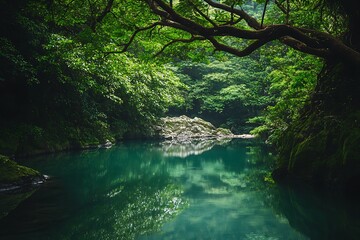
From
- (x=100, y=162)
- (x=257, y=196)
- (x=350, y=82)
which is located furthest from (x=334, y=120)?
(x=100, y=162)

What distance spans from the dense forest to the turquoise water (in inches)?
44.1

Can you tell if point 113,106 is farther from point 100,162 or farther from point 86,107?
point 100,162

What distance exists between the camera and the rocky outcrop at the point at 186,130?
27.6 m

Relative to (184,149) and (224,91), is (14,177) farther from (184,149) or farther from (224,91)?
(224,91)

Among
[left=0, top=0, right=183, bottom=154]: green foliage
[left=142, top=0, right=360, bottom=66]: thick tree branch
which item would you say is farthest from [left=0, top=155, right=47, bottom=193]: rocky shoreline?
[left=142, top=0, right=360, bottom=66]: thick tree branch

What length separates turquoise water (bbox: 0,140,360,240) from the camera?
5676 mm

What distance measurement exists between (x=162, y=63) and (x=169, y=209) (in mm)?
4055

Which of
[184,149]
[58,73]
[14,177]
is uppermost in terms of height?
[58,73]

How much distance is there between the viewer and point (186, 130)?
28.9 metres

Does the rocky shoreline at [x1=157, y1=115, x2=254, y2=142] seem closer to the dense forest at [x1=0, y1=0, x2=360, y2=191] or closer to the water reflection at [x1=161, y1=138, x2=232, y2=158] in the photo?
the water reflection at [x1=161, y1=138, x2=232, y2=158]

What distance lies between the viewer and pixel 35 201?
7.14 metres

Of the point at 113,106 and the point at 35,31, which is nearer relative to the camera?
the point at 35,31

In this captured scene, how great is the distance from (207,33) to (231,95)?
25.1m

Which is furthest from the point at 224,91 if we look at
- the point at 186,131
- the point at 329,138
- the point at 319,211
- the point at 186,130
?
the point at 319,211
